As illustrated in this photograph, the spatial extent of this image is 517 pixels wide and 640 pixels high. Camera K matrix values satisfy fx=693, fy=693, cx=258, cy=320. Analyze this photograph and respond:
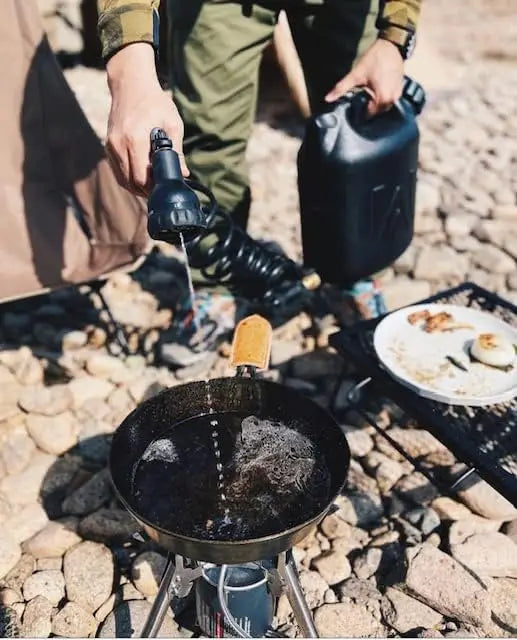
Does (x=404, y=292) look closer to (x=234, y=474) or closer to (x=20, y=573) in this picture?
(x=234, y=474)

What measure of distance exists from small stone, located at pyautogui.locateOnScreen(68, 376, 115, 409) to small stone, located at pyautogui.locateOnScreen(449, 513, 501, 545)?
139cm

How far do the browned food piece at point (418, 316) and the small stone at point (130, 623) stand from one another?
1183mm

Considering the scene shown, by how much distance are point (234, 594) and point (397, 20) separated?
1932 mm

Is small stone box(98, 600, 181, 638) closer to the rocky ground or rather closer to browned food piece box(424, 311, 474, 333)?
the rocky ground

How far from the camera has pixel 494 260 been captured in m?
3.52

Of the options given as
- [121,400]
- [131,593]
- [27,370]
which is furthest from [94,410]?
[131,593]

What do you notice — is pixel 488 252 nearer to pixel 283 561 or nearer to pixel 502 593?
pixel 502 593

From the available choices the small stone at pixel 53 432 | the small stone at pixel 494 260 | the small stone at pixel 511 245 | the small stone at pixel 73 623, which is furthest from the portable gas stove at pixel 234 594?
the small stone at pixel 511 245

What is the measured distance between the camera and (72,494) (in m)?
2.28

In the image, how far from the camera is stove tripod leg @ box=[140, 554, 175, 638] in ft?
5.26

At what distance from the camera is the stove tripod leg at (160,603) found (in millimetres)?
1604

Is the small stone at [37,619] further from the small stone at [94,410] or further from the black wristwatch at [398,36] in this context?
the black wristwatch at [398,36]

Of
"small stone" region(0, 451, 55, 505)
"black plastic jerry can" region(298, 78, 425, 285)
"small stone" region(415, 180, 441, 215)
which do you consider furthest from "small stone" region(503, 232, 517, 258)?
"small stone" region(0, 451, 55, 505)

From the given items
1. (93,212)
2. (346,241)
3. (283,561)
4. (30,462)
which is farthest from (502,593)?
(93,212)
